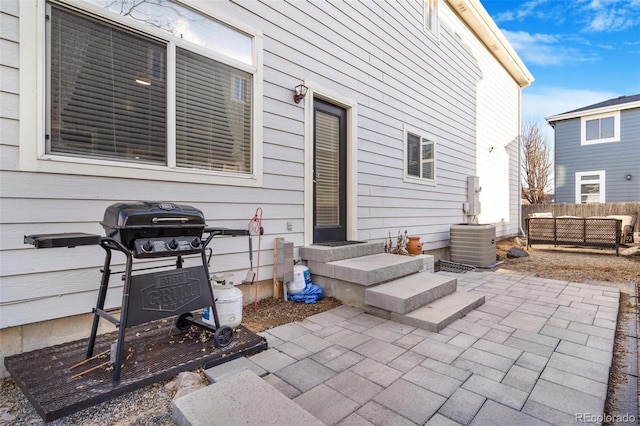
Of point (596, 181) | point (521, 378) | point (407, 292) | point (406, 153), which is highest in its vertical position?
point (596, 181)

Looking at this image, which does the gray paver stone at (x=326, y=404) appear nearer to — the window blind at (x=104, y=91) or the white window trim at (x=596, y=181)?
the window blind at (x=104, y=91)

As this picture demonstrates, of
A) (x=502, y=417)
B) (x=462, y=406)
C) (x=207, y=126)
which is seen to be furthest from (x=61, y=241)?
(x=502, y=417)

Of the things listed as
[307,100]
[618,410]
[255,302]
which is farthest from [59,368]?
[307,100]

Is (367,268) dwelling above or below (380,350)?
above

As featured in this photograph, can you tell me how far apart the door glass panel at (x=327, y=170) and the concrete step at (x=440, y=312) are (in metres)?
1.73

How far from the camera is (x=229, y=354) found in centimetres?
209

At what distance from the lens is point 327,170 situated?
4352 millimetres

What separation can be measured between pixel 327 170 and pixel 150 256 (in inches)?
114

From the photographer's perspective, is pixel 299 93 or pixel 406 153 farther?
pixel 406 153

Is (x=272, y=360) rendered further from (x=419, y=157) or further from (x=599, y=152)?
(x=599, y=152)

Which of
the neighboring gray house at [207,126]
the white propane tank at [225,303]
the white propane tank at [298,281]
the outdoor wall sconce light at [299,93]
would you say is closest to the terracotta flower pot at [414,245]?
the neighboring gray house at [207,126]

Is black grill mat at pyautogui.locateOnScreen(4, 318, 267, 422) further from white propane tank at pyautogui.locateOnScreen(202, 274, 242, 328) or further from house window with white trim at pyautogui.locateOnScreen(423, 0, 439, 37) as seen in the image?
house window with white trim at pyautogui.locateOnScreen(423, 0, 439, 37)

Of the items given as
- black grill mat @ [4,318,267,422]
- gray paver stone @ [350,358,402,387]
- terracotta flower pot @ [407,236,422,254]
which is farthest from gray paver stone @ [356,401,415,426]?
terracotta flower pot @ [407,236,422,254]

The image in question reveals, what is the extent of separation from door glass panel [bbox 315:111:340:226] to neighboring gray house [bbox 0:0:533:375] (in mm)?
24
